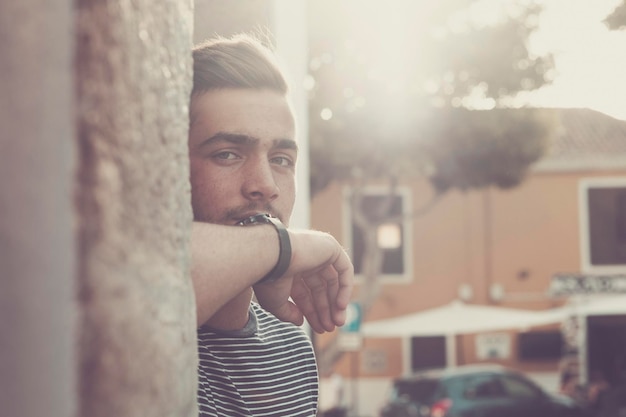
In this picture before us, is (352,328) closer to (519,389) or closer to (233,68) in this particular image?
(519,389)

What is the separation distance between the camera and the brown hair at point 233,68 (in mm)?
1709

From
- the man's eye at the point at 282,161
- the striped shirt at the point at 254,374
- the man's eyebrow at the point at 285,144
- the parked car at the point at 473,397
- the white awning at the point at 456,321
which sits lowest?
the parked car at the point at 473,397

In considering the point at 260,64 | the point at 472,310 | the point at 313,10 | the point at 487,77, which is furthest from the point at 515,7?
the point at 260,64

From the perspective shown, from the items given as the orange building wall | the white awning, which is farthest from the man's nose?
the orange building wall

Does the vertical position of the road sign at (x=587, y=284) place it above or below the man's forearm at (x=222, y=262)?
below

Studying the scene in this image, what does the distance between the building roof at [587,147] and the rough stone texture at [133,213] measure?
2408 cm

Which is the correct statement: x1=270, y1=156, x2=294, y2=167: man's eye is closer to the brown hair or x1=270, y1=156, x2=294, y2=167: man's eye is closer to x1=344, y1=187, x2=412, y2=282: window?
the brown hair

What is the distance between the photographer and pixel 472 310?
23.6 m

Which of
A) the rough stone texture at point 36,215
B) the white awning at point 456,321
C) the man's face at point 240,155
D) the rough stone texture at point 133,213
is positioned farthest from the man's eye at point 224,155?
the white awning at point 456,321

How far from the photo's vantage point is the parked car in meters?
15.1

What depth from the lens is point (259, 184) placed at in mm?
1608

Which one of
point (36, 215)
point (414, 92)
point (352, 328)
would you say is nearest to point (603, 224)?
point (414, 92)

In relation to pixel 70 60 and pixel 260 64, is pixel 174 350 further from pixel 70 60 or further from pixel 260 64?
pixel 260 64

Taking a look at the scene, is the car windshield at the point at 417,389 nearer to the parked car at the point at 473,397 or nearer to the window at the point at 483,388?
the parked car at the point at 473,397
